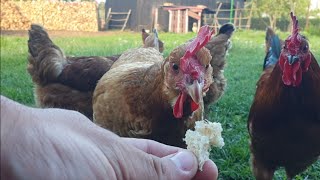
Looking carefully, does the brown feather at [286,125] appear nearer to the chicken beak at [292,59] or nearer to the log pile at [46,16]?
the chicken beak at [292,59]

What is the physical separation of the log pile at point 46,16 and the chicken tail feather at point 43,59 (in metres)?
13.3

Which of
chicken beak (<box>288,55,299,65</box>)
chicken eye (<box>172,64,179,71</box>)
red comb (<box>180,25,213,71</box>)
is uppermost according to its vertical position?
red comb (<box>180,25,213,71</box>)

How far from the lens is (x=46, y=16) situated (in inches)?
724

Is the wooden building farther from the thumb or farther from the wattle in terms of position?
the thumb

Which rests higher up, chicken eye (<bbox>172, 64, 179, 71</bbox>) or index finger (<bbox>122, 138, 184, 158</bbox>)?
chicken eye (<bbox>172, 64, 179, 71</bbox>)

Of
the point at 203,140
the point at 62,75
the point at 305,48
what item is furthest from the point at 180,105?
the point at 62,75

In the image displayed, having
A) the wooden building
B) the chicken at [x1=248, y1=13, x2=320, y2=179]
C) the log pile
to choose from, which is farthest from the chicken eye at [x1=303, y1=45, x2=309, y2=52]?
the log pile

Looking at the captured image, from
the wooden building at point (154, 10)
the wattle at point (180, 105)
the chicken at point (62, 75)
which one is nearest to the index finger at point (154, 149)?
the wattle at point (180, 105)

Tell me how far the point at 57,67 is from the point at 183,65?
2467 mm

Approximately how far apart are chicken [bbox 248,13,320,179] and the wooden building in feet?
27.8

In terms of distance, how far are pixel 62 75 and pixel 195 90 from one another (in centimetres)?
250

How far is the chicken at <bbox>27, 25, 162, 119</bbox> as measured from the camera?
4.34 metres

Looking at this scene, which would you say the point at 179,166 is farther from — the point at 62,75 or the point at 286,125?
the point at 62,75

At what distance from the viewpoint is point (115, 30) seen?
60.5 feet
